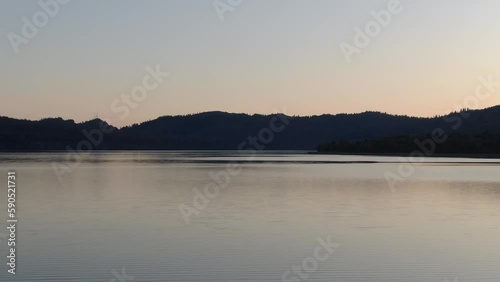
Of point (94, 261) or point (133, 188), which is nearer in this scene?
point (94, 261)

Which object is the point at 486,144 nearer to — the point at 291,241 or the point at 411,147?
the point at 411,147

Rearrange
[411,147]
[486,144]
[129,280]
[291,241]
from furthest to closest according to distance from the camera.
Result: 1. [411,147]
2. [486,144]
3. [291,241]
4. [129,280]

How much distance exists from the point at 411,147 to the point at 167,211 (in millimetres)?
142300

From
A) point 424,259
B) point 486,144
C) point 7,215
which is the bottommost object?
point 424,259

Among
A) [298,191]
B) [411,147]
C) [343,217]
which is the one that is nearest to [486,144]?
[411,147]

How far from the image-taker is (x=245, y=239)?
20.2 m

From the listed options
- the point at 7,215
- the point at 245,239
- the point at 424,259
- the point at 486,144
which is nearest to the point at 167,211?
the point at 7,215

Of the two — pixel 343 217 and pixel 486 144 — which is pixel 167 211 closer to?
pixel 343 217

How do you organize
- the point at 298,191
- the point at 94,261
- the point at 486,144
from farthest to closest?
the point at 486,144 < the point at 298,191 < the point at 94,261

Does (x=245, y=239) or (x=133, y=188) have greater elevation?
(x=133, y=188)

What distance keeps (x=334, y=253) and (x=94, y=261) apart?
6250 millimetres

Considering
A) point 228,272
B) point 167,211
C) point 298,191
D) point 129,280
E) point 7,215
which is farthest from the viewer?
point 298,191

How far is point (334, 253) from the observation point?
1803 cm

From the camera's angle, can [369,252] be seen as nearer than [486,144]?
Yes
